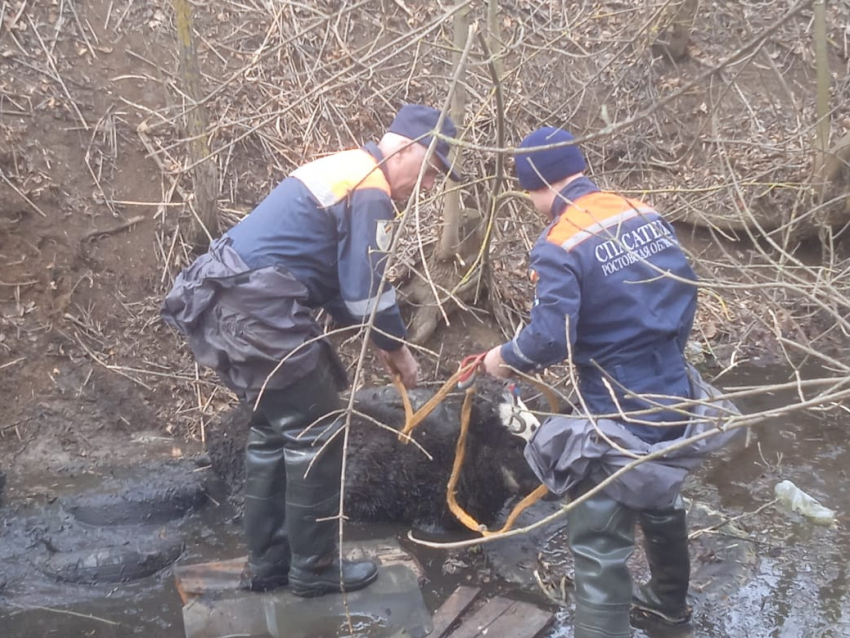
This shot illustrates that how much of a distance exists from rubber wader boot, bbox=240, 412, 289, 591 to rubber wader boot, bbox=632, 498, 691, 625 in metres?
1.62

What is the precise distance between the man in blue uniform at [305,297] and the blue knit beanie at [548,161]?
398 mm

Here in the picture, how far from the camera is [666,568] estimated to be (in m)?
3.42

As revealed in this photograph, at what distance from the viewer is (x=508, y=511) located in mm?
4340

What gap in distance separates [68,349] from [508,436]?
9.65 ft

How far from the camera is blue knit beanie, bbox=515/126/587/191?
2955mm

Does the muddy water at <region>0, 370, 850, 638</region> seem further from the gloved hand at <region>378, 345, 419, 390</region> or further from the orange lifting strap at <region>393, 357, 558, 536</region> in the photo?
the gloved hand at <region>378, 345, 419, 390</region>

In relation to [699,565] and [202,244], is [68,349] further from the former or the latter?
[699,565]

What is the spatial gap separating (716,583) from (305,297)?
7.80ft

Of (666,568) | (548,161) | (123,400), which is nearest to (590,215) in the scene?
(548,161)

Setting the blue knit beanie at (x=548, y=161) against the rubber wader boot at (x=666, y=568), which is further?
the rubber wader boot at (x=666, y=568)

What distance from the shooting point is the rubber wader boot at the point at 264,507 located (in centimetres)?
362

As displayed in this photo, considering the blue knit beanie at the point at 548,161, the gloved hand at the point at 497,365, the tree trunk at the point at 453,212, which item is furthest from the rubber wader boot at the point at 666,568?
the tree trunk at the point at 453,212

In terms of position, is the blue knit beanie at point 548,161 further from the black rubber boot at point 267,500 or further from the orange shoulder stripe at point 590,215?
the black rubber boot at point 267,500

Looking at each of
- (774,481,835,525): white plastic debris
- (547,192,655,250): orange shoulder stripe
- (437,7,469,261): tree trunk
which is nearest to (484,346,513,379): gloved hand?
(547,192,655,250): orange shoulder stripe
